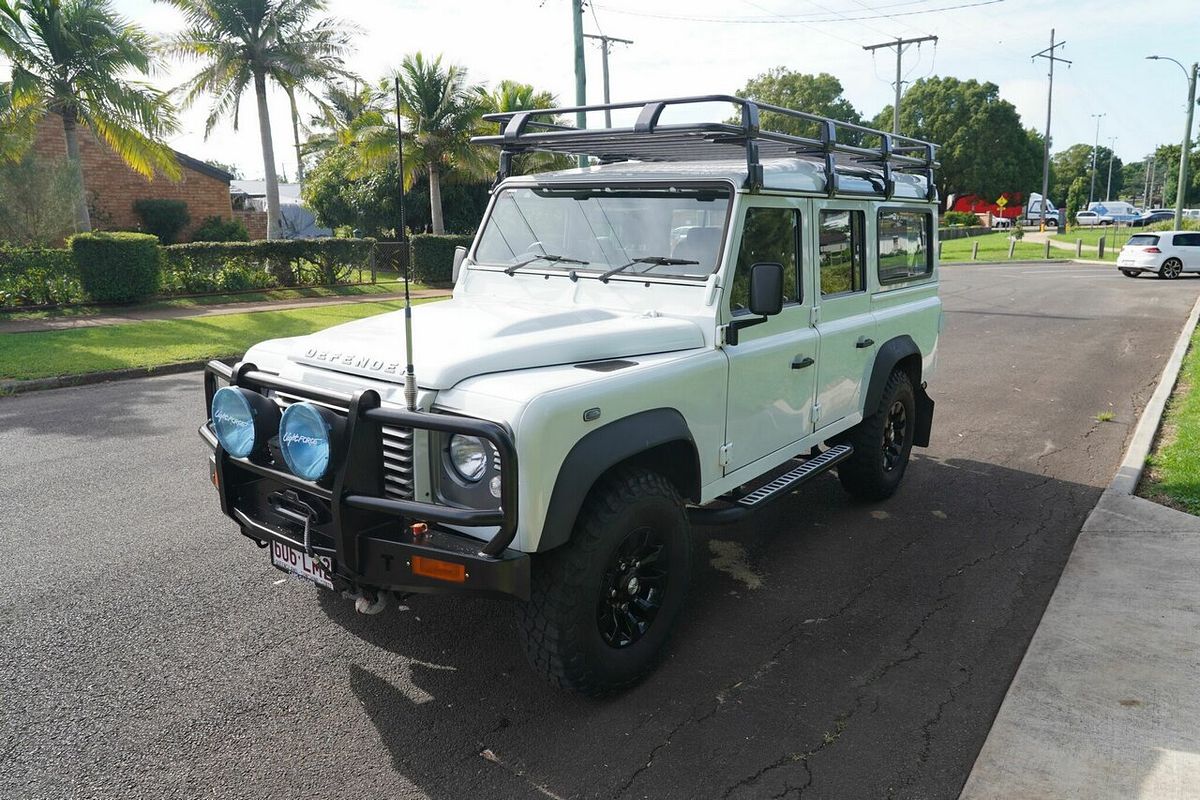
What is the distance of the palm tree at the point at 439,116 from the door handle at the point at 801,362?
849 inches

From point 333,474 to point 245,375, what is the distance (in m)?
0.88

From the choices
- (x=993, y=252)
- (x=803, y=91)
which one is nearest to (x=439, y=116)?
(x=993, y=252)

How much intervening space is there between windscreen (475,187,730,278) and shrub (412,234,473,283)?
18.3 metres

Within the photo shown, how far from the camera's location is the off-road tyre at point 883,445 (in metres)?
5.71

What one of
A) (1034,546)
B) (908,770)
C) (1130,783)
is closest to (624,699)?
(908,770)

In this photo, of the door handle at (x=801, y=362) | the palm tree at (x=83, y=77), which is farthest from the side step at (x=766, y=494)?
the palm tree at (x=83, y=77)

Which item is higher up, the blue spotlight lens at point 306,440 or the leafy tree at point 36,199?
the leafy tree at point 36,199

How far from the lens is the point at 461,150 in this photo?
25031mm

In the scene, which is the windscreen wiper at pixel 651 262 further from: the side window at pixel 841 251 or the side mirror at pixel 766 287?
the side window at pixel 841 251

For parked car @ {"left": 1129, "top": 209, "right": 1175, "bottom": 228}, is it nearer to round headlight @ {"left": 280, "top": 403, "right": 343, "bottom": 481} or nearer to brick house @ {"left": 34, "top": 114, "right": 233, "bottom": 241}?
brick house @ {"left": 34, "top": 114, "right": 233, "bottom": 241}

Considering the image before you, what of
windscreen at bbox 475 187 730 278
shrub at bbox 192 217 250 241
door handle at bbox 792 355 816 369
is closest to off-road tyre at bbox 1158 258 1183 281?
door handle at bbox 792 355 816 369

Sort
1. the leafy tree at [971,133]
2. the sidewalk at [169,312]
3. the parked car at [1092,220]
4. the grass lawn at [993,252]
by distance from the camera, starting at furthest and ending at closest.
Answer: the parked car at [1092,220], the leafy tree at [971,133], the grass lawn at [993,252], the sidewalk at [169,312]

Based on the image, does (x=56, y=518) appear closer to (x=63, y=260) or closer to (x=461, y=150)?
(x=63, y=260)

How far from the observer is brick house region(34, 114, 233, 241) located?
25.9m
